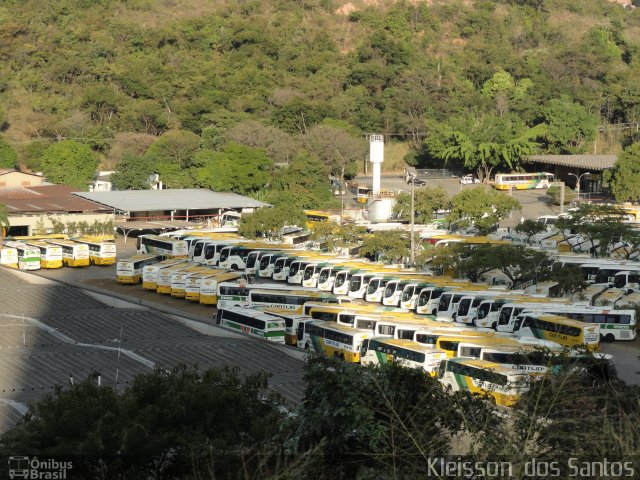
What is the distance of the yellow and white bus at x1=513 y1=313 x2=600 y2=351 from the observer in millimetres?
20031

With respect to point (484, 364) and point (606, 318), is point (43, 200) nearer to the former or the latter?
point (606, 318)

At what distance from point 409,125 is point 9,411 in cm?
4303

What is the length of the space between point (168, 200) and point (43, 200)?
15.9 feet

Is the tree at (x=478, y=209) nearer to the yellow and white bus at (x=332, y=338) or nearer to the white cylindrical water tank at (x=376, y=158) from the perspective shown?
the white cylindrical water tank at (x=376, y=158)

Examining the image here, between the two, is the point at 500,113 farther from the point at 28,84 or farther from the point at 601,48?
the point at 28,84

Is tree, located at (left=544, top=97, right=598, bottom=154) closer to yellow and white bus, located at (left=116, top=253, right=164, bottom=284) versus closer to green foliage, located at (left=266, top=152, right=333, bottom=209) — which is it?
green foliage, located at (left=266, top=152, right=333, bottom=209)

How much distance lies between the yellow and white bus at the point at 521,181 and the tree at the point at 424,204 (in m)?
12.7

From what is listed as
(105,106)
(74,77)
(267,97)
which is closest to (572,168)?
(267,97)

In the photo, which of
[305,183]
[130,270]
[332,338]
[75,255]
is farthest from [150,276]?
[305,183]

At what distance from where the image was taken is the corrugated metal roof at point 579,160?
4631cm

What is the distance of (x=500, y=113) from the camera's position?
185ft

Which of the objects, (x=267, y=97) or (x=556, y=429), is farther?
(x=267, y=97)

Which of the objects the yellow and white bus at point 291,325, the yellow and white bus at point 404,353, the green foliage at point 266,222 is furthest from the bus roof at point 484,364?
the green foliage at point 266,222

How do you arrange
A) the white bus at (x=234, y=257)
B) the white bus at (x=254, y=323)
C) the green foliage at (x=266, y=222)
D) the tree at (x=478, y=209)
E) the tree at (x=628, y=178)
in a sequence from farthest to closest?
1. the tree at (x=628, y=178)
2. the tree at (x=478, y=209)
3. the green foliage at (x=266, y=222)
4. the white bus at (x=234, y=257)
5. the white bus at (x=254, y=323)
